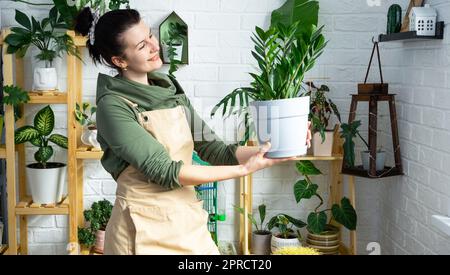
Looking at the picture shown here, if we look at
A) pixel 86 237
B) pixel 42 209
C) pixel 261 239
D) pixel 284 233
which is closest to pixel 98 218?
pixel 86 237

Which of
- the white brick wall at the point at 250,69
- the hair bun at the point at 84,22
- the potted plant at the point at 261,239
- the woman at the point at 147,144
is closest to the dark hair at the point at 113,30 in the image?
the woman at the point at 147,144

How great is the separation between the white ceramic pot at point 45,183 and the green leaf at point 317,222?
4.29 ft

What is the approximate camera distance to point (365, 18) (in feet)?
11.4

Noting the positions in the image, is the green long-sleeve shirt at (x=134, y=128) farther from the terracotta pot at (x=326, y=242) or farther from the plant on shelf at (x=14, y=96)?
the terracotta pot at (x=326, y=242)

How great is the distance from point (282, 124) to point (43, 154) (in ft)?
6.31

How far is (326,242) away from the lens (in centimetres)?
342

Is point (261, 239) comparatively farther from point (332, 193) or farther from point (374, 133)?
point (374, 133)

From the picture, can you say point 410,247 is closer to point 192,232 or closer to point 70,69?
point 192,232

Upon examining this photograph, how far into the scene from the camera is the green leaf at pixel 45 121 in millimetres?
3301

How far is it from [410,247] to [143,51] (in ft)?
6.22

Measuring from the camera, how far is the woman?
1.78 m
